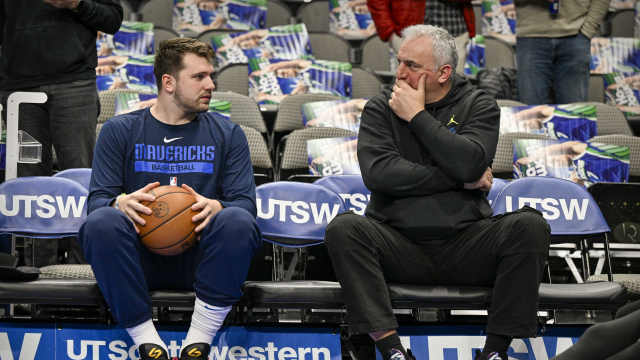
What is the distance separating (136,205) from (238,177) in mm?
523

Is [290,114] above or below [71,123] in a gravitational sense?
below

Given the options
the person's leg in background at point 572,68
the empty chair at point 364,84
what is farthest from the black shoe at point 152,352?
the person's leg in background at point 572,68

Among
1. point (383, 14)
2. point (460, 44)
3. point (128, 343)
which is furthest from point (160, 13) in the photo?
point (128, 343)

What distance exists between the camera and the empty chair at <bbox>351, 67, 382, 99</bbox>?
631 centimetres

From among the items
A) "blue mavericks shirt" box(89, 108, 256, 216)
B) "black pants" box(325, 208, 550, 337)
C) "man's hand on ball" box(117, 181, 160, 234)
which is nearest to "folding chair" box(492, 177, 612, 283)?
"black pants" box(325, 208, 550, 337)

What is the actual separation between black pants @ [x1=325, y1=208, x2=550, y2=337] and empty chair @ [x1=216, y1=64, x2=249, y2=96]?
11.0 feet

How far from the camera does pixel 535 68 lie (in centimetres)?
588

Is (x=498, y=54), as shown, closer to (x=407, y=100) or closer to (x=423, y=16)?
(x=423, y=16)

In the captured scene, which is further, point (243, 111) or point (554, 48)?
point (554, 48)

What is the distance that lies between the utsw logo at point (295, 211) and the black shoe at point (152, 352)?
0.89m

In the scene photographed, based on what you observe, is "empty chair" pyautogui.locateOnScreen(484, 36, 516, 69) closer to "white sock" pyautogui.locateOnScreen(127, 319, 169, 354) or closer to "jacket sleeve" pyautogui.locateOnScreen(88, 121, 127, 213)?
"jacket sleeve" pyautogui.locateOnScreen(88, 121, 127, 213)

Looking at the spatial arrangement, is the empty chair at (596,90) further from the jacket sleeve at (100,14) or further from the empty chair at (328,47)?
the jacket sleeve at (100,14)

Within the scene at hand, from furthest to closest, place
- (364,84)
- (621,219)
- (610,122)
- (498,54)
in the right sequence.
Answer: (498,54), (364,84), (610,122), (621,219)

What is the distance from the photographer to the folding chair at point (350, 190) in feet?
A: 12.4
